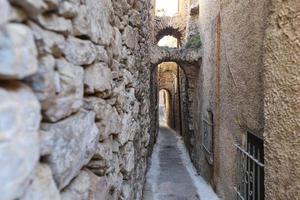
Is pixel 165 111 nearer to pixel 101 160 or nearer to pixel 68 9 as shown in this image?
pixel 101 160

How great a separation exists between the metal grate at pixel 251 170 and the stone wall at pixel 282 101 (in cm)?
76

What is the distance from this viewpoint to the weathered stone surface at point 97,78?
1458 millimetres

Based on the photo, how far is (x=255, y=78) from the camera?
115 inches

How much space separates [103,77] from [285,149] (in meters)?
1.13

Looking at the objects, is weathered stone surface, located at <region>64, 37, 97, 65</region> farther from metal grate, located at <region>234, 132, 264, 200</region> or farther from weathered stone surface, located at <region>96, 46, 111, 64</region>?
metal grate, located at <region>234, 132, 264, 200</region>

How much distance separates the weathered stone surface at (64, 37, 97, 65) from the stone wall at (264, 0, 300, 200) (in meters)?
1.13

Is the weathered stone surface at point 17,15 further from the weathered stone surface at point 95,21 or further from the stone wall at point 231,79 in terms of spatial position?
the stone wall at point 231,79

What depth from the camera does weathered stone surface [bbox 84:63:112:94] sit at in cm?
146

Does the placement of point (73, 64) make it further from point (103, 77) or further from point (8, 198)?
point (8, 198)

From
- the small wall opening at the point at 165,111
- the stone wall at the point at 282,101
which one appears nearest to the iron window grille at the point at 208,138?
the stone wall at the point at 282,101

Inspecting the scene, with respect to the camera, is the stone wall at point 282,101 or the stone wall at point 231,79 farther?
the stone wall at point 231,79

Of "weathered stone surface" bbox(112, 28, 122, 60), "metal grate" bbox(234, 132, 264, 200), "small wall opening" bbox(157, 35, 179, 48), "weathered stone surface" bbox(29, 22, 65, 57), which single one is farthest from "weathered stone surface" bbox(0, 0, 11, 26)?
"small wall opening" bbox(157, 35, 179, 48)

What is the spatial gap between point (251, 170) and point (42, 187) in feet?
8.51

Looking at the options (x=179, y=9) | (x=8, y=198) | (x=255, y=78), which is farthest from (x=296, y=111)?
(x=179, y=9)
